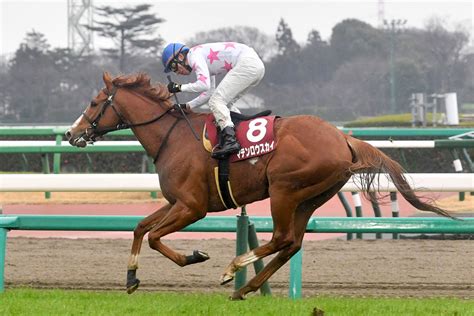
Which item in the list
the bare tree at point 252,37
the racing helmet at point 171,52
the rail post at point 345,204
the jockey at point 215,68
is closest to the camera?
the jockey at point 215,68

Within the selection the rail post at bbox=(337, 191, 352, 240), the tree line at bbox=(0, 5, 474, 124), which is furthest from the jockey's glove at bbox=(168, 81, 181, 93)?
the tree line at bbox=(0, 5, 474, 124)

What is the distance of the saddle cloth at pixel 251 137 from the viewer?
6.62m

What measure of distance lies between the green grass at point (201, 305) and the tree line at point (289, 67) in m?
28.4

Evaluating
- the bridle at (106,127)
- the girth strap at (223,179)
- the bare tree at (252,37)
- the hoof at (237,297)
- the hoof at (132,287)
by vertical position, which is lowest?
the hoof at (237,297)

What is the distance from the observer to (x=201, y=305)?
6094mm

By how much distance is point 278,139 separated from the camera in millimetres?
6637

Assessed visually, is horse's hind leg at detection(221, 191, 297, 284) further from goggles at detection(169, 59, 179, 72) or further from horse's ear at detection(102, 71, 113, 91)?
horse's ear at detection(102, 71, 113, 91)

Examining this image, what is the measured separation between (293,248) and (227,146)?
0.76 metres

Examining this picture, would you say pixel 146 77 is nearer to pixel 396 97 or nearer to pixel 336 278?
pixel 336 278

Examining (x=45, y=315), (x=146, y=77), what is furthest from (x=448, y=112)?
(x=45, y=315)

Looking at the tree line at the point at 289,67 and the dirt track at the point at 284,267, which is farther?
the tree line at the point at 289,67

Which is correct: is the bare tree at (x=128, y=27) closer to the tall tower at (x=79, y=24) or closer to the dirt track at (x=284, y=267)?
the tall tower at (x=79, y=24)

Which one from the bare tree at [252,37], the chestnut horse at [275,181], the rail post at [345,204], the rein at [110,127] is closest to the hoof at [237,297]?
the chestnut horse at [275,181]

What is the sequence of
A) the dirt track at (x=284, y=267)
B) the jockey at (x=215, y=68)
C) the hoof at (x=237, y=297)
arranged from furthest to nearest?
the dirt track at (x=284, y=267) → the jockey at (x=215, y=68) → the hoof at (x=237, y=297)
